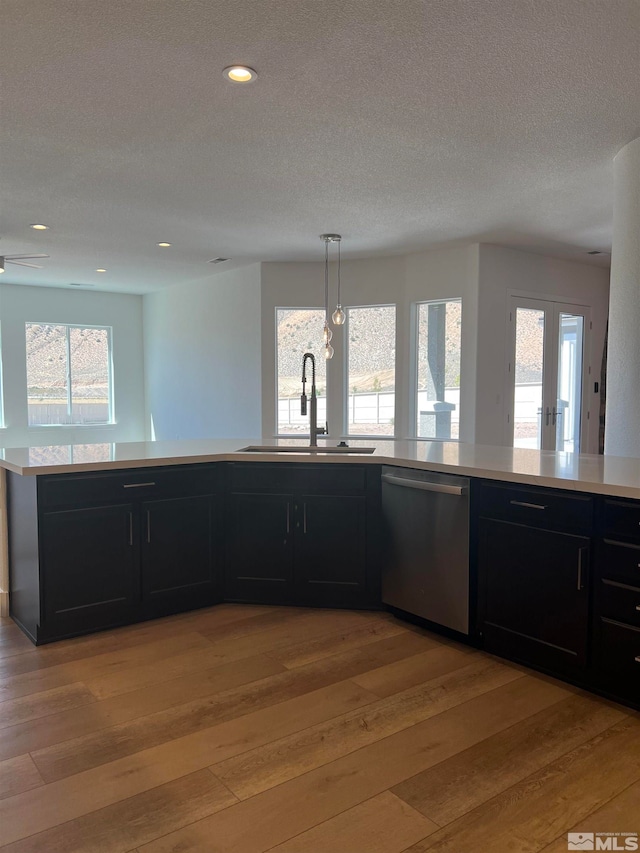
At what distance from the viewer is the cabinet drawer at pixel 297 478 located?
3.39m

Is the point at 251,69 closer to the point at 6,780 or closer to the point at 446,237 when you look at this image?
the point at 6,780

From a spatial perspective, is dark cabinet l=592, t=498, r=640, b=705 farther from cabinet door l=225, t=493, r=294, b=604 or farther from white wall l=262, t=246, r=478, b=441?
white wall l=262, t=246, r=478, b=441

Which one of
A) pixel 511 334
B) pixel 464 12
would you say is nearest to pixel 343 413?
pixel 511 334

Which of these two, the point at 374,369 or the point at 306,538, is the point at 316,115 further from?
the point at 374,369

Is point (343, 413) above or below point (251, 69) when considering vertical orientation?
below

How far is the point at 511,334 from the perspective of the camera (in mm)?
6523

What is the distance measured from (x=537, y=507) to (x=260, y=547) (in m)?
1.58

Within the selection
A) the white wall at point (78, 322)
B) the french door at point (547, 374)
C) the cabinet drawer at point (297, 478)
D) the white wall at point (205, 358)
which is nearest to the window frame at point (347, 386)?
the white wall at point (205, 358)

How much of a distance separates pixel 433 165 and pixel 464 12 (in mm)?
1650

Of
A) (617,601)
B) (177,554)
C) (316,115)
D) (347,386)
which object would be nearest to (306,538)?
(177,554)

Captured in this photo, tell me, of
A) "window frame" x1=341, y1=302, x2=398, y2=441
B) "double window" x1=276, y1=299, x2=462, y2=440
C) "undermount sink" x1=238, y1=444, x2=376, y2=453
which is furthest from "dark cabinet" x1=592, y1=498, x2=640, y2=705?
"window frame" x1=341, y1=302, x2=398, y2=441

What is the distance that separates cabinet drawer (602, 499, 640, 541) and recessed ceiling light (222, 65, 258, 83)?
7.83 ft

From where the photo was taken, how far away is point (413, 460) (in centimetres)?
315

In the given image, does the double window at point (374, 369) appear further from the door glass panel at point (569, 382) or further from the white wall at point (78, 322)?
the white wall at point (78, 322)
